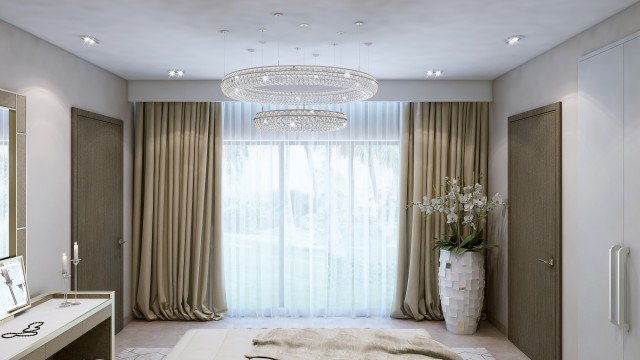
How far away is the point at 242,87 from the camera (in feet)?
9.95

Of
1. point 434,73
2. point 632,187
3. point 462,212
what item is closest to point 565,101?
point 632,187

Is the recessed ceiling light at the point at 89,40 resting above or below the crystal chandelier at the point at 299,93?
above

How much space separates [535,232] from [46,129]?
4056 millimetres

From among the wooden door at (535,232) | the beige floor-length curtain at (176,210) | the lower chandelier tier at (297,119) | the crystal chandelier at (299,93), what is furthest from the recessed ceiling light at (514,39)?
the beige floor-length curtain at (176,210)

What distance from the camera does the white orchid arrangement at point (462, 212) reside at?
4816mm

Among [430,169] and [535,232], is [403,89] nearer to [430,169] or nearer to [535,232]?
[430,169]

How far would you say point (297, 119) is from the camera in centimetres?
364

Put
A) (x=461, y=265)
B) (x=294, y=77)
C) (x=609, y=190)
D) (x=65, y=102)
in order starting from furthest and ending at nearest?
(x=461, y=265) → (x=65, y=102) → (x=609, y=190) → (x=294, y=77)

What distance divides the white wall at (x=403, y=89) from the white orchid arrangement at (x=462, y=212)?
0.92 metres

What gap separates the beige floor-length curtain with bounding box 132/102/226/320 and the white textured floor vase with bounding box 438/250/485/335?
240cm

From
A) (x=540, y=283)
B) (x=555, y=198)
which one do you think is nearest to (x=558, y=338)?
(x=540, y=283)

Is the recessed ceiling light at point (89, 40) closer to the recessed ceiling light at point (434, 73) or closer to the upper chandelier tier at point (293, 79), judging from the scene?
the upper chandelier tier at point (293, 79)

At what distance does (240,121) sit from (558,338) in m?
3.74

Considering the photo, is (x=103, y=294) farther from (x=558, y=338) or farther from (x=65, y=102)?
(x=558, y=338)
